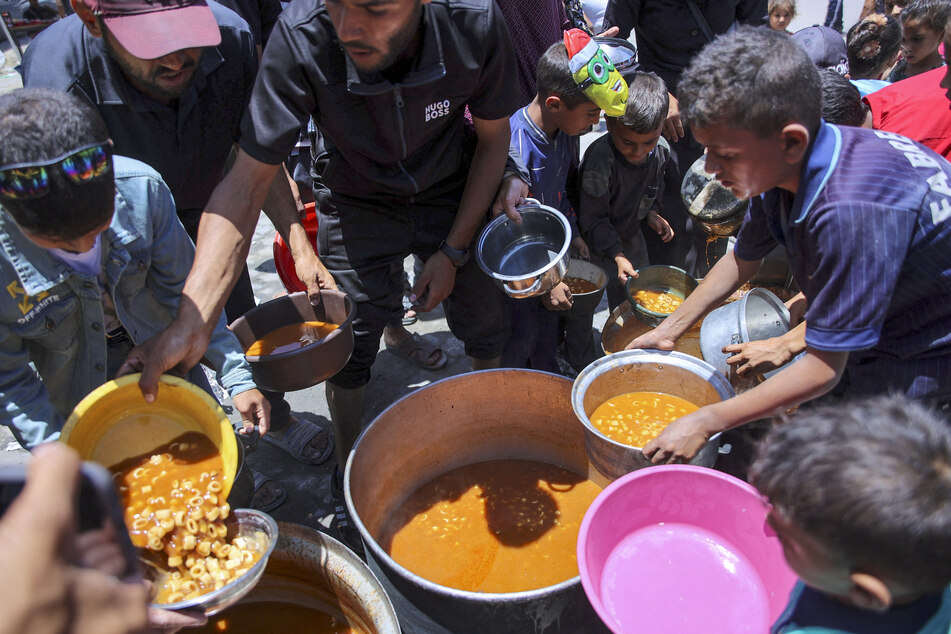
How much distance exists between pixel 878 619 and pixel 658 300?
2438mm

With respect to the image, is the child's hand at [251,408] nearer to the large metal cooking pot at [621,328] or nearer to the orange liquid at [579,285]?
the orange liquid at [579,285]

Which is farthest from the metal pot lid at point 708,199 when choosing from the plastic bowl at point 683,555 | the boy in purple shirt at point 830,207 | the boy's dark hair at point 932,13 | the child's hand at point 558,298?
the boy's dark hair at point 932,13

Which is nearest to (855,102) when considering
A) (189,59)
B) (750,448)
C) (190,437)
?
(750,448)

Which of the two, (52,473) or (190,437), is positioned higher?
(52,473)

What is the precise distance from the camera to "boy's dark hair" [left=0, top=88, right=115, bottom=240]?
60.1 inches

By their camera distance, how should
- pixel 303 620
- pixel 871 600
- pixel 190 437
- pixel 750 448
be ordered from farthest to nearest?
pixel 750 448
pixel 303 620
pixel 190 437
pixel 871 600

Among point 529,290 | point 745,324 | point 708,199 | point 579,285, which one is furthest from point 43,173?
point 708,199

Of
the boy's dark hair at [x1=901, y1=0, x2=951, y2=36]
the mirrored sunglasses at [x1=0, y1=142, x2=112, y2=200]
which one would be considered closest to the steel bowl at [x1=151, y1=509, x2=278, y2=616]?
the mirrored sunglasses at [x1=0, y1=142, x2=112, y2=200]

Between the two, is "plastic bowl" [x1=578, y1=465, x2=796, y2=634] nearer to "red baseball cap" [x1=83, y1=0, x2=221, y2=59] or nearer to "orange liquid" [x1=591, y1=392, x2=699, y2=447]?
"orange liquid" [x1=591, y1=392, x2=699, y2=447]

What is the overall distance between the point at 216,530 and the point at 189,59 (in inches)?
69.3

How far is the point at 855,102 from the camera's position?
257 cm

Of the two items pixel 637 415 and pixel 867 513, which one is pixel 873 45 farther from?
pixel 867 513

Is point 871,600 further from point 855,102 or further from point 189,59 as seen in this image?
point 189,59

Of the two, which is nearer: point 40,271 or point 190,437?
point 40,271
